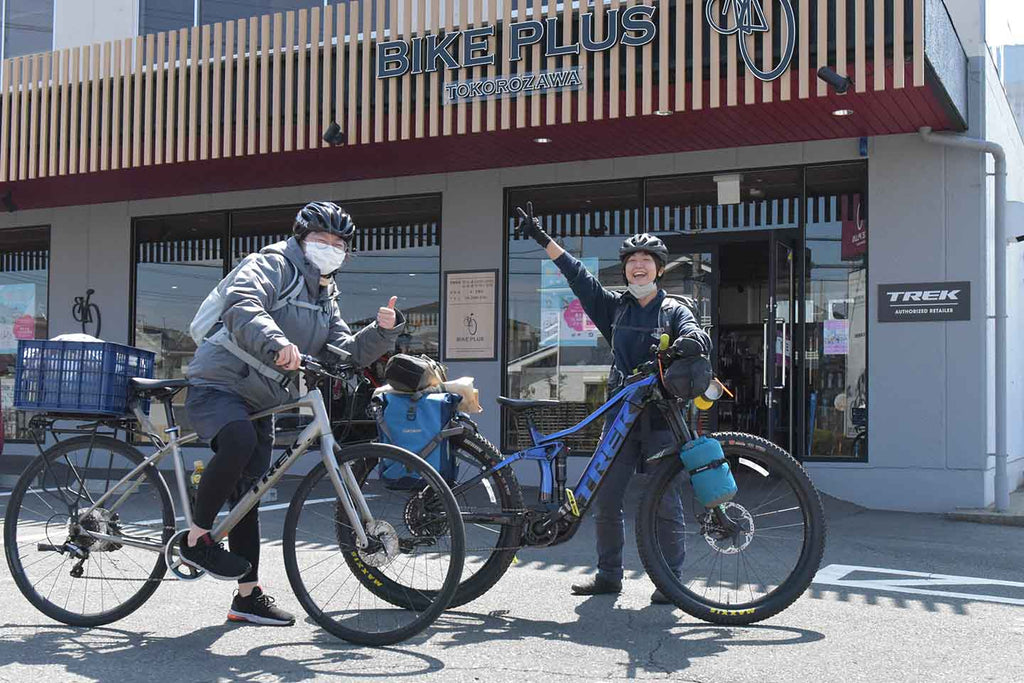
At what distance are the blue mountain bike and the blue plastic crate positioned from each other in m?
1.41

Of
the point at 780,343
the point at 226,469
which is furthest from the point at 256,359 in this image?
the point at 780,343

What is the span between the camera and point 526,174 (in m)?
11.2

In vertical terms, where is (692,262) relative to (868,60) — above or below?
below

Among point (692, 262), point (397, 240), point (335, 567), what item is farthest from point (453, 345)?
point (335, 567)

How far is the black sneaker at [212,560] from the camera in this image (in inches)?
167

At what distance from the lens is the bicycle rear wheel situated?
450 centimetres

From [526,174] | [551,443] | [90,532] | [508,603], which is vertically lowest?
[508,603]

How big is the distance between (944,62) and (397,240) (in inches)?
235

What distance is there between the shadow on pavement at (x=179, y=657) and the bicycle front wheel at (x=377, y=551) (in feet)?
0.44

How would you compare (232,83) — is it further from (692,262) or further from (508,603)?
(508,603)

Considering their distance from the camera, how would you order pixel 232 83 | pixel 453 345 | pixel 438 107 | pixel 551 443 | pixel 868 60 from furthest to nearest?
pixel 453 345 < pixel 232 83 < pixel 438 107 < pixel 868 60 < pixel 551 443

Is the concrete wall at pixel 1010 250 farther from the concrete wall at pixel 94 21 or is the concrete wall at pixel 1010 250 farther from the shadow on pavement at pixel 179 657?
the concrete wall at pixel 94 21

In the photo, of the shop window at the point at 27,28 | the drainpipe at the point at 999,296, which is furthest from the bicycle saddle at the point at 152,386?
the shop window at the point at 27,28

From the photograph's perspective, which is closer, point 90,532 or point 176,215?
point 90,532
